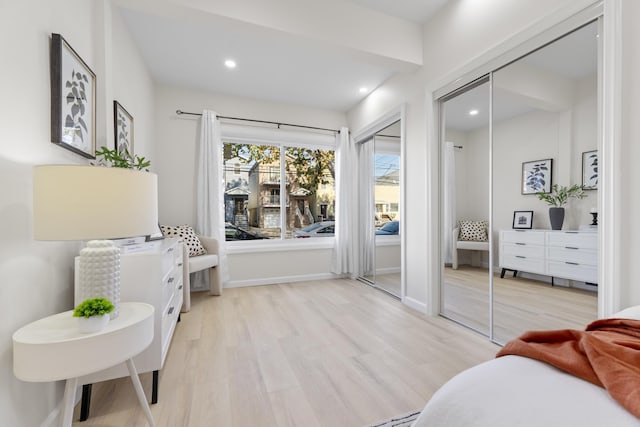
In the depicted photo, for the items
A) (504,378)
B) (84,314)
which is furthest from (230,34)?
(504,378)

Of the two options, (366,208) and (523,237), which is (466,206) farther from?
(366,208)

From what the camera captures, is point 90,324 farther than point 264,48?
No

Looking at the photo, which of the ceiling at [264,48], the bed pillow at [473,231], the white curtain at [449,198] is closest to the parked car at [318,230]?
the ceiling at [264,48]

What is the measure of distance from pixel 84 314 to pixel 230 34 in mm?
2652

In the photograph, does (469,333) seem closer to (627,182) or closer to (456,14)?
(627,182)

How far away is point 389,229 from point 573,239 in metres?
2.15

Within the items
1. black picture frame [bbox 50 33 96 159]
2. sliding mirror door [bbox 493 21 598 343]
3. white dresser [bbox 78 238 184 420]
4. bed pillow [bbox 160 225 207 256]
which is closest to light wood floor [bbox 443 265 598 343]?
sliding mirror door [bbox 493 21 598 343]

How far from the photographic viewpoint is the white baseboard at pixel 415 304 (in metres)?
2.91

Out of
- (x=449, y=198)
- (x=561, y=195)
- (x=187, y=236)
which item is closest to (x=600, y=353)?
(x=561, y=195)

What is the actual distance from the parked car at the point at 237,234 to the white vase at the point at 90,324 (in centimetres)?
298

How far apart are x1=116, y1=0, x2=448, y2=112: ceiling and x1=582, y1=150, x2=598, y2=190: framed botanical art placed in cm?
182

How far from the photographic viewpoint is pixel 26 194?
1.24m

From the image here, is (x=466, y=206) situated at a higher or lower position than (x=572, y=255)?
higher

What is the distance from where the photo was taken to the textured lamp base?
128 cm
